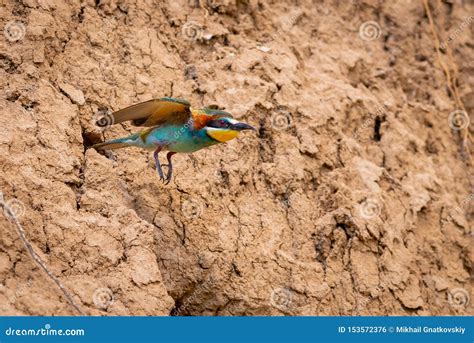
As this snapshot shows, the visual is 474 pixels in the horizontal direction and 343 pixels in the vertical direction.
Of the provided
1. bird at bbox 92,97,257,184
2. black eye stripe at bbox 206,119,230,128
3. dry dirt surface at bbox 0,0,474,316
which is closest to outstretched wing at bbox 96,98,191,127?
bird at bbox 92,97,257,184

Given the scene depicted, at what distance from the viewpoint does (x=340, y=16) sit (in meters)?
6.18

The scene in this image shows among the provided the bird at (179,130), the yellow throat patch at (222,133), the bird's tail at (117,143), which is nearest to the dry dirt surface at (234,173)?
the bird's tail at (117,143)

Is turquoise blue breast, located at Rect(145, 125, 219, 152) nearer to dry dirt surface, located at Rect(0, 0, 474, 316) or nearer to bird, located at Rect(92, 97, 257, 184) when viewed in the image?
bird, located at Rect(92, 97, 257, 184)

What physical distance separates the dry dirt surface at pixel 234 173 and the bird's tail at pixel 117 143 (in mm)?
85

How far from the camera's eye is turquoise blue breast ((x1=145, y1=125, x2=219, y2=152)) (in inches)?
175

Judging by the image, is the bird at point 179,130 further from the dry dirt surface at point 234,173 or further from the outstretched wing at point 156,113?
the dry dirt surface at point 234,173

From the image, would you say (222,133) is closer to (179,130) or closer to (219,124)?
(219,124)

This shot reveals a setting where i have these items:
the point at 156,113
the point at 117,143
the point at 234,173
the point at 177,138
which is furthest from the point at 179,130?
the point at 234,173

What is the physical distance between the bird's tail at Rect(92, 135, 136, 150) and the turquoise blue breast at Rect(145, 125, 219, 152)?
0.29 ft

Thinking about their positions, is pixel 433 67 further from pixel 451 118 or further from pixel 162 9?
pixel 162 9

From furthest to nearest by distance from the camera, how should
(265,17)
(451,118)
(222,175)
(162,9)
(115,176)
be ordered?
1. (451,118)
2. (265,17)
3. (162,9)
4. (222,175)
5. (115,176)

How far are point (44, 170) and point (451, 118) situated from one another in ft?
11.1

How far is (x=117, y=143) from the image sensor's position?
4398mm

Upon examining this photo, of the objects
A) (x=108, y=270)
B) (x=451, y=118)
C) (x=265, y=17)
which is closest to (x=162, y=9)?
(x=265, y=17)
